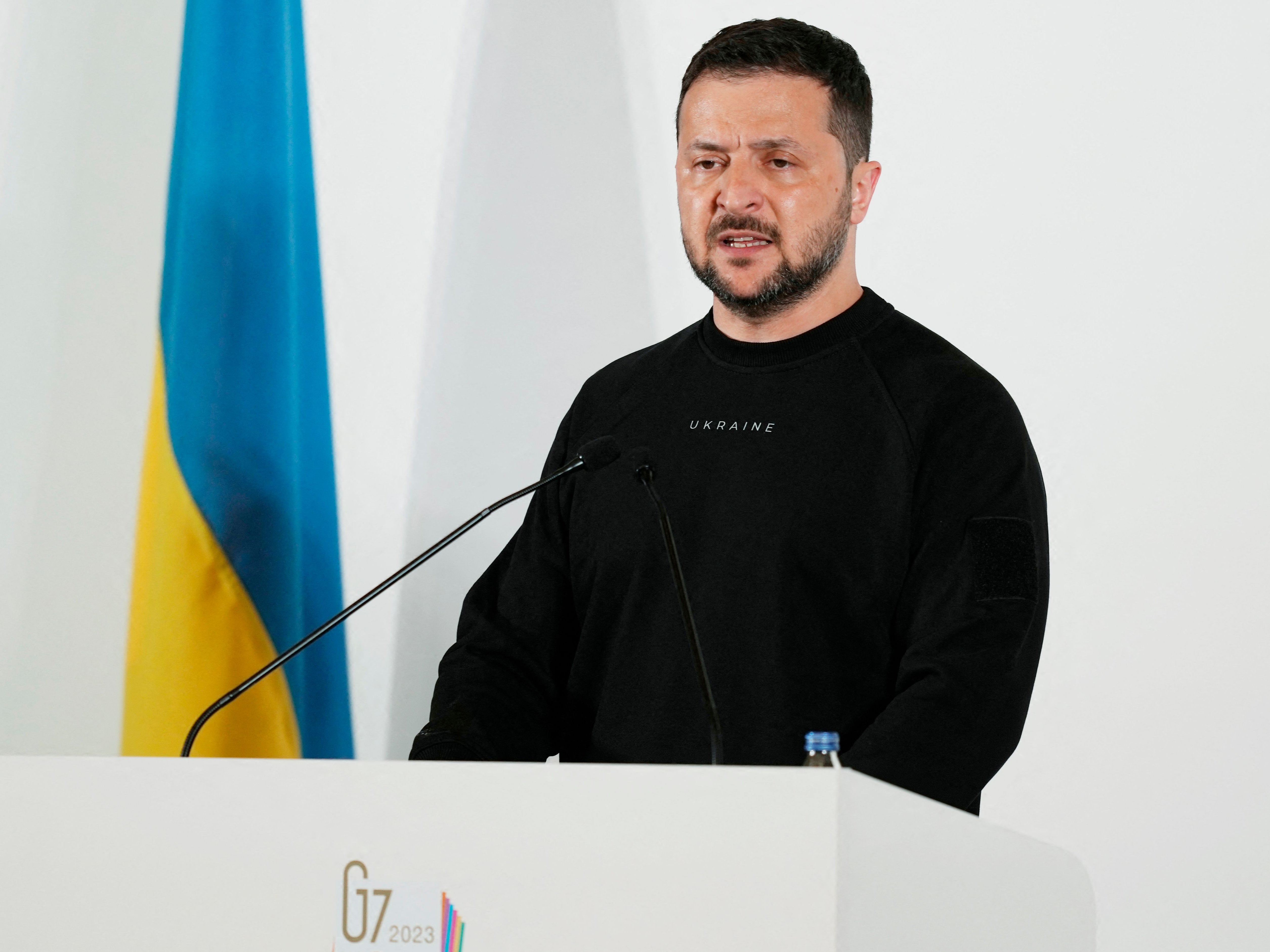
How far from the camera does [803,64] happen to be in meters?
1.98

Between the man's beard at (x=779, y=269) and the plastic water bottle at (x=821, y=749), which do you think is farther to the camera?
the man's beard at (x=779, y=269)

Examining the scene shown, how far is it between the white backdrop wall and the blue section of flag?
76 mm

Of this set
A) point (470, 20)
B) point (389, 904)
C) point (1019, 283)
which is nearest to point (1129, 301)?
point (1019, 283)

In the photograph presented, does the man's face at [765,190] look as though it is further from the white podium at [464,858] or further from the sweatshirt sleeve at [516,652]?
the white podium at [464,858]

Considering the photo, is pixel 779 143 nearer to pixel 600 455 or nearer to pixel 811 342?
pixel 811 342

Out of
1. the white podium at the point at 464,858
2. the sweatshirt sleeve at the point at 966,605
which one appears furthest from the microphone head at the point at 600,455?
the white podium at the point at 464,858

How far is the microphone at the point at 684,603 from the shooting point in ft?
4.31

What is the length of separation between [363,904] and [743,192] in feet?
4.25

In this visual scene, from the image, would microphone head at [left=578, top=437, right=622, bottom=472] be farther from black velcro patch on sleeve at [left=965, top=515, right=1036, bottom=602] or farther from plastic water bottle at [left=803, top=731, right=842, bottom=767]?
plastic water bottle at [left=803, top=731, right=842, bottom=767]

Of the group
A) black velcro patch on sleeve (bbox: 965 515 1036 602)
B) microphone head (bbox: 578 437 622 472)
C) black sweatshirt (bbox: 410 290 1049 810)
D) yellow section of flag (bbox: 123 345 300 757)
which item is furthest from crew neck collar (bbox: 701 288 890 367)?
yellow section of flag (bbox: 123 345 300 757)

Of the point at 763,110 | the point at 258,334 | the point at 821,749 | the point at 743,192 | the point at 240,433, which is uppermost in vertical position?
the point at 763,110

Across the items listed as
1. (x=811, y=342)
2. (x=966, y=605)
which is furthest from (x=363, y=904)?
(x=811, y=342)

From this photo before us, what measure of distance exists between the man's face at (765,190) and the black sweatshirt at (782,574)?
10cm

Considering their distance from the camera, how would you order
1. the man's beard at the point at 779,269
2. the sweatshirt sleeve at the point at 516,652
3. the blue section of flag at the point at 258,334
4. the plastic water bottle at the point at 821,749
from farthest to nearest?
the blue section of flag at the point at 258,334 < the man's beard at the point at 779,269 < the sweatshirt sleeve at the point at 516,652 < the plastic water bottle at the point at 821,749
